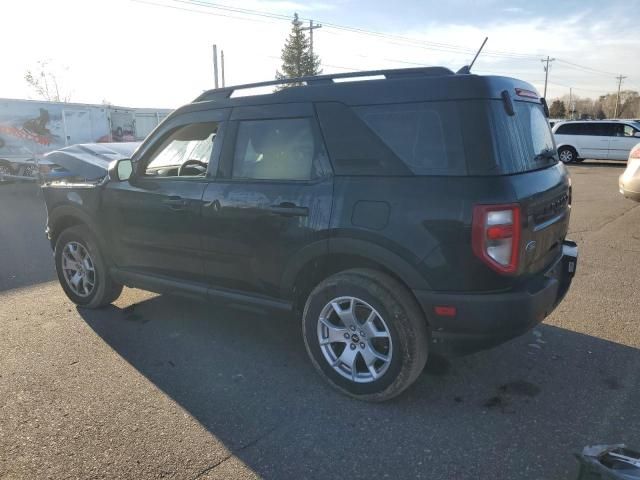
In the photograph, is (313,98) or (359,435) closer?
(359,435)

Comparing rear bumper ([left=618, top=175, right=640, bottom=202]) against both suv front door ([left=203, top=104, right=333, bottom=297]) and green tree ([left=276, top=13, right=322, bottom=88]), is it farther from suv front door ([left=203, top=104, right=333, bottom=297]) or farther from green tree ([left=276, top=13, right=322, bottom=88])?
green tree ([left=276, top=13, right=322, bottom=88])

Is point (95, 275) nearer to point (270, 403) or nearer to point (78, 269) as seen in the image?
point (78, 269)

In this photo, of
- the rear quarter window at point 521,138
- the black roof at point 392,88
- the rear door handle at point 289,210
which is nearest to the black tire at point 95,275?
the black roof at point 392,88

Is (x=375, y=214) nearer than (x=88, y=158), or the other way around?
(x=375, y=214)

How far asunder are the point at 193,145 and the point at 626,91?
118 metres

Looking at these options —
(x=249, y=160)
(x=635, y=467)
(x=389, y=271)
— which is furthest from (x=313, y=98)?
(x=635, y=467)

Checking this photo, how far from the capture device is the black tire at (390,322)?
2.94 metres

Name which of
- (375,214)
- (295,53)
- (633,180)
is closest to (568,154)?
(633,180)

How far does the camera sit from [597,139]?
20.2 metres

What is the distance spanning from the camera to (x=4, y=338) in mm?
4215

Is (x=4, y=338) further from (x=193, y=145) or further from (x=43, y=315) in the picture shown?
(x=193, y=145)

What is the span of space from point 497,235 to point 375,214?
683 mm

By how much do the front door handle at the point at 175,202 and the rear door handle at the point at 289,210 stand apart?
0.87 m

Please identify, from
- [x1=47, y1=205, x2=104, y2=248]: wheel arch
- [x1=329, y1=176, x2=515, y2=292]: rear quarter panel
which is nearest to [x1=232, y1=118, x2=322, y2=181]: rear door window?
[x1=329, y1=176, x2=515, y2=292]: rear quarter panel
